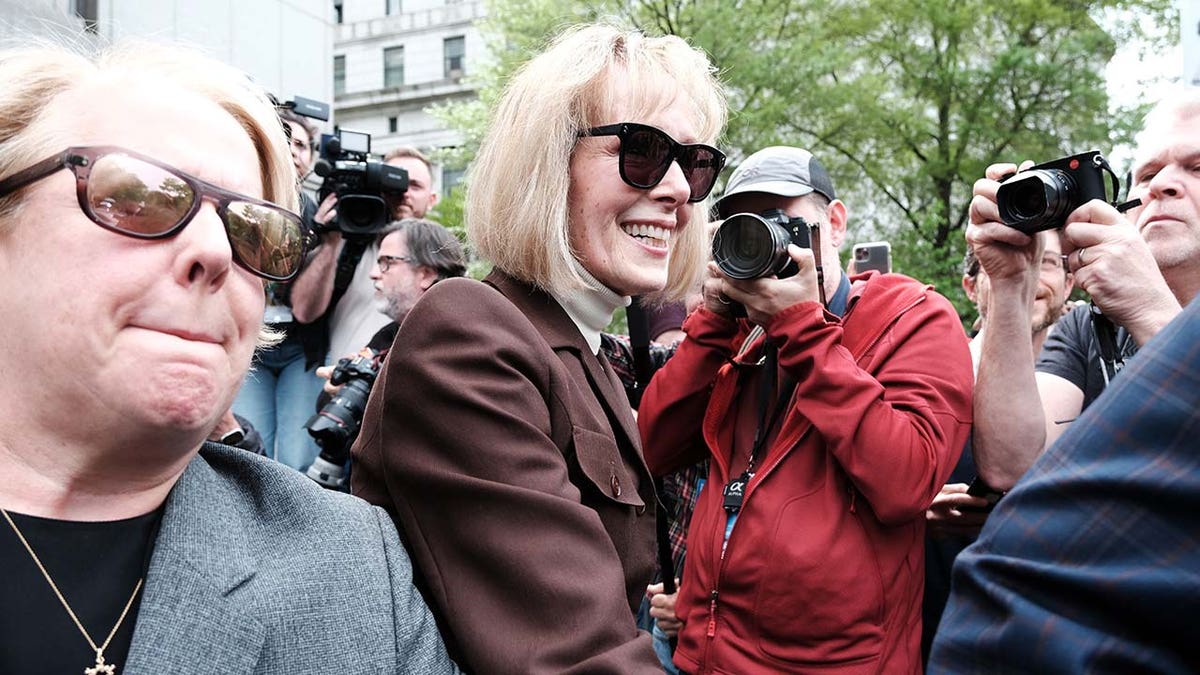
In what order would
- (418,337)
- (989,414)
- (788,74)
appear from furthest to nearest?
(788,74), (989,414), (418,337)

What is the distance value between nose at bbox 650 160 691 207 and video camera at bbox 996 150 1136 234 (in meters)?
0.79

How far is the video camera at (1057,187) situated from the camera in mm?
2330

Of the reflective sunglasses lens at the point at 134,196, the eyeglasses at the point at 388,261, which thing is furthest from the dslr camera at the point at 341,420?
the reflective sunglasses lens at the point at 134,196

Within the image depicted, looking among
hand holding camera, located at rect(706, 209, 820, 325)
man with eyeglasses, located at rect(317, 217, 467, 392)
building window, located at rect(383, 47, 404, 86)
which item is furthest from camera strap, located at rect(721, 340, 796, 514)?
building window, located at rect(383, 47, 404, 86)

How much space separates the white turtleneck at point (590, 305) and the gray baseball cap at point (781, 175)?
944 millimetres

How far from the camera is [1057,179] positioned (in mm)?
2336

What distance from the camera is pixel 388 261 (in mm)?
4422

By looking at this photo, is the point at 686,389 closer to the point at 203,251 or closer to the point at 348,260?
the point at 203,251

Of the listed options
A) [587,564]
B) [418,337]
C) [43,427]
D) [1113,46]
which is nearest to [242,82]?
[418,337]

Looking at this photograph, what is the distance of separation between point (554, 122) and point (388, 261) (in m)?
2.43

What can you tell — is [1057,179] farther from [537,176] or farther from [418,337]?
[418,337]

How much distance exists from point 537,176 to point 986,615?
4.65ft

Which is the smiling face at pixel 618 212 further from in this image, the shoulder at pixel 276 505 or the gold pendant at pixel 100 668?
the gold pendant at pixel 100 668

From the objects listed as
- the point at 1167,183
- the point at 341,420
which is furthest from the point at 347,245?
the point at 1167,183
